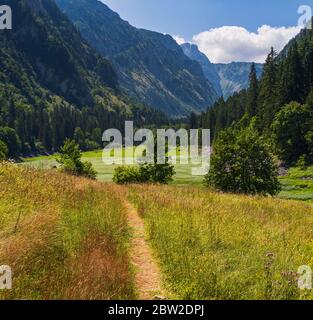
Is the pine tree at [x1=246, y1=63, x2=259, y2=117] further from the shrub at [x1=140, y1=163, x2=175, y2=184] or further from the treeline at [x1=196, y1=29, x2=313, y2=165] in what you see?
the shrub at [x1=140, y1=163, x2=175, y2=184]

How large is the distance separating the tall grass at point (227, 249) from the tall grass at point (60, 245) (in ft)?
3.83

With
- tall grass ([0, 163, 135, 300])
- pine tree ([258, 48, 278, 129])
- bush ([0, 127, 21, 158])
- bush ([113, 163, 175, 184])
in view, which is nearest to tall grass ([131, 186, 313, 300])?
tall grass ([0, 163, 135, 300])

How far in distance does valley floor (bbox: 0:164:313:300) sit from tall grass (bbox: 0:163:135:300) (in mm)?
22

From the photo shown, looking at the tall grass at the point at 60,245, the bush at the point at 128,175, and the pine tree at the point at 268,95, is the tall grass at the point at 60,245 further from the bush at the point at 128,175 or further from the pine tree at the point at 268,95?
the pine tree at the point at 268,95

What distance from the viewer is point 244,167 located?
38.7m

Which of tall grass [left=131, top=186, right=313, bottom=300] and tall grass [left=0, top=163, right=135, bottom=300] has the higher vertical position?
tall grass [left=0, top=163, right=135, bottom=300]

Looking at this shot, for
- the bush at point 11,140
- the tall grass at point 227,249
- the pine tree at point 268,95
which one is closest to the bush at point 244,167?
the tall grass at point 227,249

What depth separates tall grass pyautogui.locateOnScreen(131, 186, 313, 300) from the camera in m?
8.18

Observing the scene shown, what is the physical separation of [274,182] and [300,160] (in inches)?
1832

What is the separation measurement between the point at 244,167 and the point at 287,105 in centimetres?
5708

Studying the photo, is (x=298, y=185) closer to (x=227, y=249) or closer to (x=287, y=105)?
(x=287, y=105)

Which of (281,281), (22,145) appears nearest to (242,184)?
(281,281)

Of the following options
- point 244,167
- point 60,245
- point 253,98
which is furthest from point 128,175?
point 253,98
